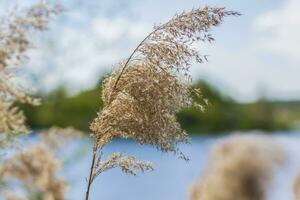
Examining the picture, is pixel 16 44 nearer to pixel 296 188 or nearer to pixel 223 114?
pixel 296 188

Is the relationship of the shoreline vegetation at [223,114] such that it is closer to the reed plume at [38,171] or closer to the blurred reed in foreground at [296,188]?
the reed plume at [38,171]

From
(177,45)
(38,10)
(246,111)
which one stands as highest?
(246,111)

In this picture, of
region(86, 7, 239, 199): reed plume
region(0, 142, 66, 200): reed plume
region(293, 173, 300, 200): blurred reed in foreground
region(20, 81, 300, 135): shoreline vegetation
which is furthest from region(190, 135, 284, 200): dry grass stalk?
region(20, 81, 300, 135): shoreline vegetation

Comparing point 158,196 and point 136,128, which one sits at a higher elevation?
point 158,196

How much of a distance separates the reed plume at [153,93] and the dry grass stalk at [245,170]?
5.04 ft

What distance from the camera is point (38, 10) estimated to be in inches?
104

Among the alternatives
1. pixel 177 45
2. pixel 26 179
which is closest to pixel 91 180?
pixel 177 45

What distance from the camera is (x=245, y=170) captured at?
391cm

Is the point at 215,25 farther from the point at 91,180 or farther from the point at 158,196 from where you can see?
the point at 158,196

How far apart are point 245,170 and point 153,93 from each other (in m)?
1.60

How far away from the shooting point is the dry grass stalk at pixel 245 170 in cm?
385

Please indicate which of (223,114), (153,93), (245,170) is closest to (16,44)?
(153,93)

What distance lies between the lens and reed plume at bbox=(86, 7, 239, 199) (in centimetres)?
238

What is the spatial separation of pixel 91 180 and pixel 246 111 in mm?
43994
